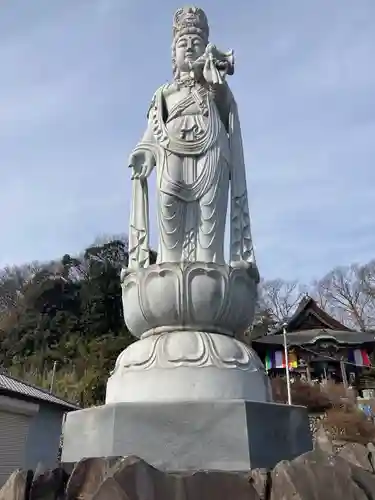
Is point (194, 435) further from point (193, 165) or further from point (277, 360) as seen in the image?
point (277, 360)

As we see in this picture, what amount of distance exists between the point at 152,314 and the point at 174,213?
0.82 metres

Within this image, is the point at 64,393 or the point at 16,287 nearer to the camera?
the point at 64,393

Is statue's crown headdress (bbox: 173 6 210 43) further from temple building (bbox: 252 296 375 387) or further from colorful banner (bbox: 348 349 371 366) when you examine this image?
colorful banner (bbox: 348 349 371 366)

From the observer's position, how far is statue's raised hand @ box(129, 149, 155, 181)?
13.4 ft

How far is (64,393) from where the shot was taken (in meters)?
19.5

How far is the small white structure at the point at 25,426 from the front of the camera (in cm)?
1034

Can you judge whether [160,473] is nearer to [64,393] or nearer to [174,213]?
[174,213]

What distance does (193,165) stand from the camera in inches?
155

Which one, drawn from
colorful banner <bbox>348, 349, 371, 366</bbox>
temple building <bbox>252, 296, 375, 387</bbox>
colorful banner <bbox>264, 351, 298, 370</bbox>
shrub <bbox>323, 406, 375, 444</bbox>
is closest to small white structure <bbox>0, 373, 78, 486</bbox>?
shrub <bbox>323, 406, 375, 444</bbox>

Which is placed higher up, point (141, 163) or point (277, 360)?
point (277, 360)

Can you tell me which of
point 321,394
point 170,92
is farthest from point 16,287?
point 170,92

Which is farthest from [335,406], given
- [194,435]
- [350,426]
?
[194,435]

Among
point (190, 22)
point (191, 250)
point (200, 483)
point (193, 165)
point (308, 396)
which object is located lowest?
point (200, 483)

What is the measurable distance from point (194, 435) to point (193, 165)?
196 cm
